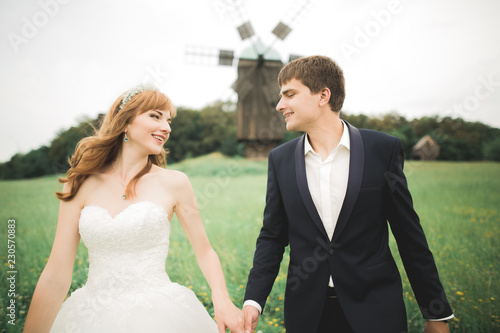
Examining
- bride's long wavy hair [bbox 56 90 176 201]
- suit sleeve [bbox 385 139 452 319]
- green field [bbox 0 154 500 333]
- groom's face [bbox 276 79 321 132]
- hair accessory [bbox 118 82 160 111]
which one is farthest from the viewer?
green field [bbox 0 154 500 333]

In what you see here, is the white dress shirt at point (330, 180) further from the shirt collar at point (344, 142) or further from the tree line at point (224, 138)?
the tree line at point (224, 138)

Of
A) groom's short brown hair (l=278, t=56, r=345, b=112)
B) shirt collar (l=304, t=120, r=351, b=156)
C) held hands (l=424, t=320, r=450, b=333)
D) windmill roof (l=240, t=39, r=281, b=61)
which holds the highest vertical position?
windmill roof (l=240, t=39, r=281, b=61)

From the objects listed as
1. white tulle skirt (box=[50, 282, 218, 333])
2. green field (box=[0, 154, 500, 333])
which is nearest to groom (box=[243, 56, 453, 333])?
white tulle skirt (box=[50, 282, 218, 333])

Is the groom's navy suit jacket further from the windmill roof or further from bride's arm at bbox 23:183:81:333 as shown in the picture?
the windmill roof

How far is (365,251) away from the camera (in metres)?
1.78

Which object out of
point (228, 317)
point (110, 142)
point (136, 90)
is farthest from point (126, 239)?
point (136, 90)

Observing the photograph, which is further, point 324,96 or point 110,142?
point 110,142

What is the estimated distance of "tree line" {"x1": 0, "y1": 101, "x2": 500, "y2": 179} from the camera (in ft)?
66.6

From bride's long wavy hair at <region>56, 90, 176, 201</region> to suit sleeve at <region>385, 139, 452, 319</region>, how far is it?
68.5 inches

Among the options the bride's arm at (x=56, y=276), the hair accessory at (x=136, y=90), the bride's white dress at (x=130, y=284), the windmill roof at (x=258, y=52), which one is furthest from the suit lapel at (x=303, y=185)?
the windmill roof at (x=258, y=52)

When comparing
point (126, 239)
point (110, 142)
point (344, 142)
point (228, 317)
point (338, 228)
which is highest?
point (344, 142)

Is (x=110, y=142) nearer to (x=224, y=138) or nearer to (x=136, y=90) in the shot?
(x=136, y=90)

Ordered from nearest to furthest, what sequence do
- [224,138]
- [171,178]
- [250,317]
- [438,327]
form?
[438,327] < [250,317] < [171,178] < [224,138]

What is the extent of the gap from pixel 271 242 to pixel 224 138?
98.4ft
